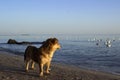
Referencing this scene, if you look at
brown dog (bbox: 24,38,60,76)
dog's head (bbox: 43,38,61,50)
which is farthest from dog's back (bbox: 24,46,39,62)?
dog's head (bbox: 43,38,61,50)

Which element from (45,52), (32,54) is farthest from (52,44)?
(32,54)

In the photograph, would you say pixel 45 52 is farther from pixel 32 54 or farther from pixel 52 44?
pixel 32 54

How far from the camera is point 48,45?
1135 centimetres

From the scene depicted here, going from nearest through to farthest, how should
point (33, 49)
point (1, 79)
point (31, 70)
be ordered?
point (1, 79), point (33, 49), point (31, 70)

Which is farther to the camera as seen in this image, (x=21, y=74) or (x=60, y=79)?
(x=21, y=74)

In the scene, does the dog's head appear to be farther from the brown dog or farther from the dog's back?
the dog's back

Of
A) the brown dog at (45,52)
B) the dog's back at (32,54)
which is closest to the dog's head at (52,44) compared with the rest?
the brown dog at (45,52)

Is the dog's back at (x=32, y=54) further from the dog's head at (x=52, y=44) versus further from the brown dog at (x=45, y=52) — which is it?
the dog's head at (x=52, y=44)

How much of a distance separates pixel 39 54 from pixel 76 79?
1.78 m

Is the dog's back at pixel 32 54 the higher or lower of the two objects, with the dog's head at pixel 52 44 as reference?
lower

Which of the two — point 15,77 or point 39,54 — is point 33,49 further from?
point 15,77

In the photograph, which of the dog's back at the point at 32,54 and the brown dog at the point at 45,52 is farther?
the dog's back at the point at 32,54

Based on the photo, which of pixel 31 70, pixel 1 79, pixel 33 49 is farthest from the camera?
pixel 31 70

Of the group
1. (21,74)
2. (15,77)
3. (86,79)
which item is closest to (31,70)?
(21,74)
